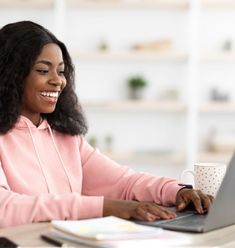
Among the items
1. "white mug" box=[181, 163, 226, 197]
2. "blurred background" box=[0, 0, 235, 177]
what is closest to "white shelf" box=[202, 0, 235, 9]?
"blurred background" box=[0, 0, 235, 177]

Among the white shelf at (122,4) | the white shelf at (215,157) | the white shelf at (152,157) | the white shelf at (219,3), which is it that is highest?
the white shelf at (219,3)

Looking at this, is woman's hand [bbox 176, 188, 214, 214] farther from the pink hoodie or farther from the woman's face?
the woman's face

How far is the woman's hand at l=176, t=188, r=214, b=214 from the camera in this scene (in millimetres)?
1826

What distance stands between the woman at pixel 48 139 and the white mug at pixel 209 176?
51 mm

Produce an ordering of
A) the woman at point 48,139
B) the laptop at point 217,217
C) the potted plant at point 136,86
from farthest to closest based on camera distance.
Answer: the potted plant at point 136,86, the woman at point 48,139, the laptop at point 217,217

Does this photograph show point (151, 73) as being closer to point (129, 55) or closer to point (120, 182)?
point (129, 55)

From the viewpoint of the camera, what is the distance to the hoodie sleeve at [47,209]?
171 centimetres

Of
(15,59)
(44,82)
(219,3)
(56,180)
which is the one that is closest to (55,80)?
(44,82)

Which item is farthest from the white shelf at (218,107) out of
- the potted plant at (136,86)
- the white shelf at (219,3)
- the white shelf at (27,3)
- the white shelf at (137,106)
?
the white shelf at (27,3)

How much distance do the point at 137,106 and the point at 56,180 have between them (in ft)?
9.53

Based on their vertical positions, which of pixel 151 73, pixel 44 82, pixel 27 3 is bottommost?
pixel 151 73

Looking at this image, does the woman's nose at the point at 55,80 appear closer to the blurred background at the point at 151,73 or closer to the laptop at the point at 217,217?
the laptop at the point at 217,217

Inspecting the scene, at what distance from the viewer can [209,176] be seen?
1.92 m

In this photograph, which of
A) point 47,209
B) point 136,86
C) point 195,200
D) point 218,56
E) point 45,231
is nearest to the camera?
point 45,231
